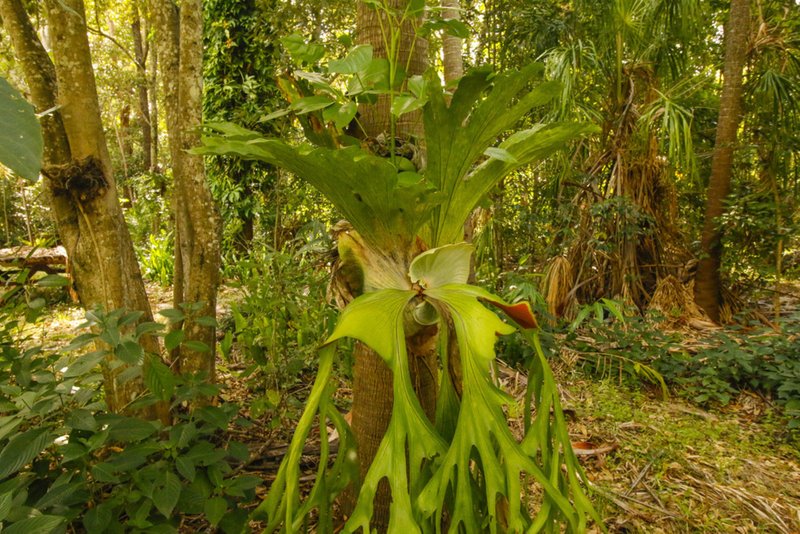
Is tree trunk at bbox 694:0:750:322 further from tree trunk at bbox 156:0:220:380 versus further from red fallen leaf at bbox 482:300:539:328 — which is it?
tree trunk at bbox 156:0:220:380

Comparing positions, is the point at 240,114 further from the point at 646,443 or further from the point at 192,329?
the point at 646,443

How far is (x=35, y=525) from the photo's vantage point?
0.73 m

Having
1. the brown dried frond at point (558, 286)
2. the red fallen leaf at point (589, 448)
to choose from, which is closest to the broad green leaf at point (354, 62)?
the red fallen leaf at point (589, 448)

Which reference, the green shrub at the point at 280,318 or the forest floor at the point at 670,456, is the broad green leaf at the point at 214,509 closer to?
the forest floor at the point at 670,456

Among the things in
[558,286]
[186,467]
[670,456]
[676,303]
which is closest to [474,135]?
[186,467]

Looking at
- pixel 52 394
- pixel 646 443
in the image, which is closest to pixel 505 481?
pixel 52 394

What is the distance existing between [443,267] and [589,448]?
147 centimetres

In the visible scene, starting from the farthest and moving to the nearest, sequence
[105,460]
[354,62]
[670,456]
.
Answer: [670,456] → [105,460] → [354,62]

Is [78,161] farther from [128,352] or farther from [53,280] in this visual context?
[128,352]

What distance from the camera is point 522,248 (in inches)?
174

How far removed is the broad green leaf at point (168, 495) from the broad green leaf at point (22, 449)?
Answer: 24 centimetres

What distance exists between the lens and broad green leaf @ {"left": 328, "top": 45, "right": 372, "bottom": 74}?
0.82m

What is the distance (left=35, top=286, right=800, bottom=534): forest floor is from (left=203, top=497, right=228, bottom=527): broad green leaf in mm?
557

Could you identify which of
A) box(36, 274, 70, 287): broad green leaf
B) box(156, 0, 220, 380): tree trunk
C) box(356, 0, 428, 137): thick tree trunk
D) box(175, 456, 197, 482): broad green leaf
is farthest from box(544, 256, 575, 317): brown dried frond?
box(36, 274, 70, 287): broad green leaf
